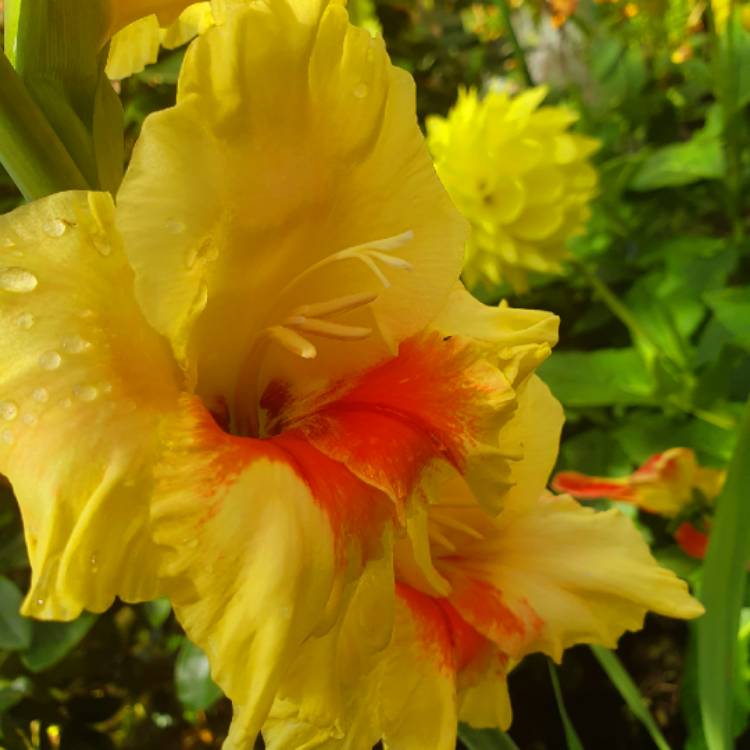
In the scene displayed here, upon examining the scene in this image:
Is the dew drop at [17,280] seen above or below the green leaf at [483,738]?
above

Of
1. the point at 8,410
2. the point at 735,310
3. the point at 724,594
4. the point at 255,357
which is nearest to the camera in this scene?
the point at 8,410

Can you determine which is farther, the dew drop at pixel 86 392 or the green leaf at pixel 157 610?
the green leaf at pixel 157 610

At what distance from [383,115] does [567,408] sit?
2.95ft

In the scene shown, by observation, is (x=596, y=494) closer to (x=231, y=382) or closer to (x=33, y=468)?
(x=231, y=382)

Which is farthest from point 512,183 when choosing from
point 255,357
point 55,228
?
point 55,228

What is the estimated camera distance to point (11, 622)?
0.71 meters

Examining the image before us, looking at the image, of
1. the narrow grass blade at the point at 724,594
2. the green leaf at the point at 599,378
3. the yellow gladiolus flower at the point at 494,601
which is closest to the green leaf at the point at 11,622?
the yellow gladiolus flower at the point at 494,601

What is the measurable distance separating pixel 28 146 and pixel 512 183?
798mm

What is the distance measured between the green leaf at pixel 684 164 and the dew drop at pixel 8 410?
1167 mm

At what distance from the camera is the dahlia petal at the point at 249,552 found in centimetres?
29

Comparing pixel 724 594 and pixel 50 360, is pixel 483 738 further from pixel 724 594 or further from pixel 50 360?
pixel 50 360

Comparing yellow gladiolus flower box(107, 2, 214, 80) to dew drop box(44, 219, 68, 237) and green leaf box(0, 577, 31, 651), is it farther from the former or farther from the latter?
green leaf box(0, 577, 31, 651)

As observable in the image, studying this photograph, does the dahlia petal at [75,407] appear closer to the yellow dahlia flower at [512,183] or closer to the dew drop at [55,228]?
the dew drop at [55,228]

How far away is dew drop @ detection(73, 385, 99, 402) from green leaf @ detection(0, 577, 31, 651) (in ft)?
1.46
